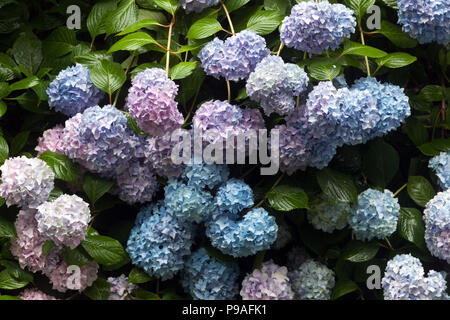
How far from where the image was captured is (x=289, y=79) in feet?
4.67

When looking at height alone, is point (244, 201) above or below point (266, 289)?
above

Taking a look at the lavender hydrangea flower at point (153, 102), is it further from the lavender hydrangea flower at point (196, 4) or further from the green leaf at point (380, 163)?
the green leaf at point (380, 163)

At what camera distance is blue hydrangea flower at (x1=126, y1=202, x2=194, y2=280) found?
1.55 meters

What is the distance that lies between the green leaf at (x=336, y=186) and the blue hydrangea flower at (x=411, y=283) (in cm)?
20

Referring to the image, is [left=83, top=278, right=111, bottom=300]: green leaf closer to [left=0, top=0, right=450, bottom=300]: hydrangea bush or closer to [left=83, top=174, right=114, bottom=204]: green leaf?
[left=0, top=0, right=450, bottom=300]: hydrangea bush

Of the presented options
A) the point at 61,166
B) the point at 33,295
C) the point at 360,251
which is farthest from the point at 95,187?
the point at 360,251

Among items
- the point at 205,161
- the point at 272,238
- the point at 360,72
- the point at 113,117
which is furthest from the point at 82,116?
the point at 360,72

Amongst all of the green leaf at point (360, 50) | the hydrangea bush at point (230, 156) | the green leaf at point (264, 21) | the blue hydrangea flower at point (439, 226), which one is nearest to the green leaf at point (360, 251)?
the hydrangea bush at point (230, 156)

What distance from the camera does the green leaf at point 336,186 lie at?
5.04ft

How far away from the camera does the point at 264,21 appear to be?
1.59 m

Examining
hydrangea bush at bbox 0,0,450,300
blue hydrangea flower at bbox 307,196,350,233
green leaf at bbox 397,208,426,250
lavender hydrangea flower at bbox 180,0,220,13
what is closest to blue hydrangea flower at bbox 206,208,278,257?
hydrangea bush at bbox 0,0,450,300

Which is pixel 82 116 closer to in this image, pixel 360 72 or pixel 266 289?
pixel 266 289

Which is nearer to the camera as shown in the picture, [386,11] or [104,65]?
[104,65]

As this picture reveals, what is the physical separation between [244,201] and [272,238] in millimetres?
116
